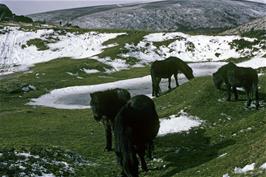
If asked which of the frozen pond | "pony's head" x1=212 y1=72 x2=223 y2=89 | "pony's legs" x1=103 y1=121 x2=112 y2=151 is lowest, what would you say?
the frozen pond

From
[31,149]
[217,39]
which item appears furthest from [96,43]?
[31,149]

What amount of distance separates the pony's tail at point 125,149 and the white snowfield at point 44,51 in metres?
71.7

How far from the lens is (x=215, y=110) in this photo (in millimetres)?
31250

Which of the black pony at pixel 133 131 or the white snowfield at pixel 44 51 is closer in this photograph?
the black pony at pixel 133 131

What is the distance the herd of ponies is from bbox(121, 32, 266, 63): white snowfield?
56.2m

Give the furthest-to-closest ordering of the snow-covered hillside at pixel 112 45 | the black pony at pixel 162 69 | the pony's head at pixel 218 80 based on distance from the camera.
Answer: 1. the snow-covered hillside at pixel 112 45
2. the black pony at pixel 162 69
3. the pony's head at pixel 218 80

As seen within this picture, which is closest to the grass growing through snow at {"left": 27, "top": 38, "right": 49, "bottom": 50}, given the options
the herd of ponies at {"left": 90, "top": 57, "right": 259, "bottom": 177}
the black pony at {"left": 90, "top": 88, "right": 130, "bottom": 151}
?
the herd of ponies at {"left": 90, "top": 57, "right": 259, "bottom": 177}

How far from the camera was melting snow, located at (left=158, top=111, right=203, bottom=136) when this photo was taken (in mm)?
29250

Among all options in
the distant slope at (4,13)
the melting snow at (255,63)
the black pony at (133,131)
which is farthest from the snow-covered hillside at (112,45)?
Result: the black pony at (133,131)

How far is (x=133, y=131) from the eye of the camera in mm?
19188

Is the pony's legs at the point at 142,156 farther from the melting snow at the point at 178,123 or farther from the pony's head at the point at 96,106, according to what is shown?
the melting snow at the point at 178,123

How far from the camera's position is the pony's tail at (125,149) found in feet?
57.7

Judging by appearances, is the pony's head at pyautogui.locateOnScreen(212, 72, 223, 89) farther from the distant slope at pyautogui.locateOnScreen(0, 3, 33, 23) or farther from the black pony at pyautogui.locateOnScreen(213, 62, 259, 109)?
the distant slope at pyautogui.locateOnScreen(0, 3, 33, 23)

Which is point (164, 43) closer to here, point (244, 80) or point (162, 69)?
point (162, 69)
